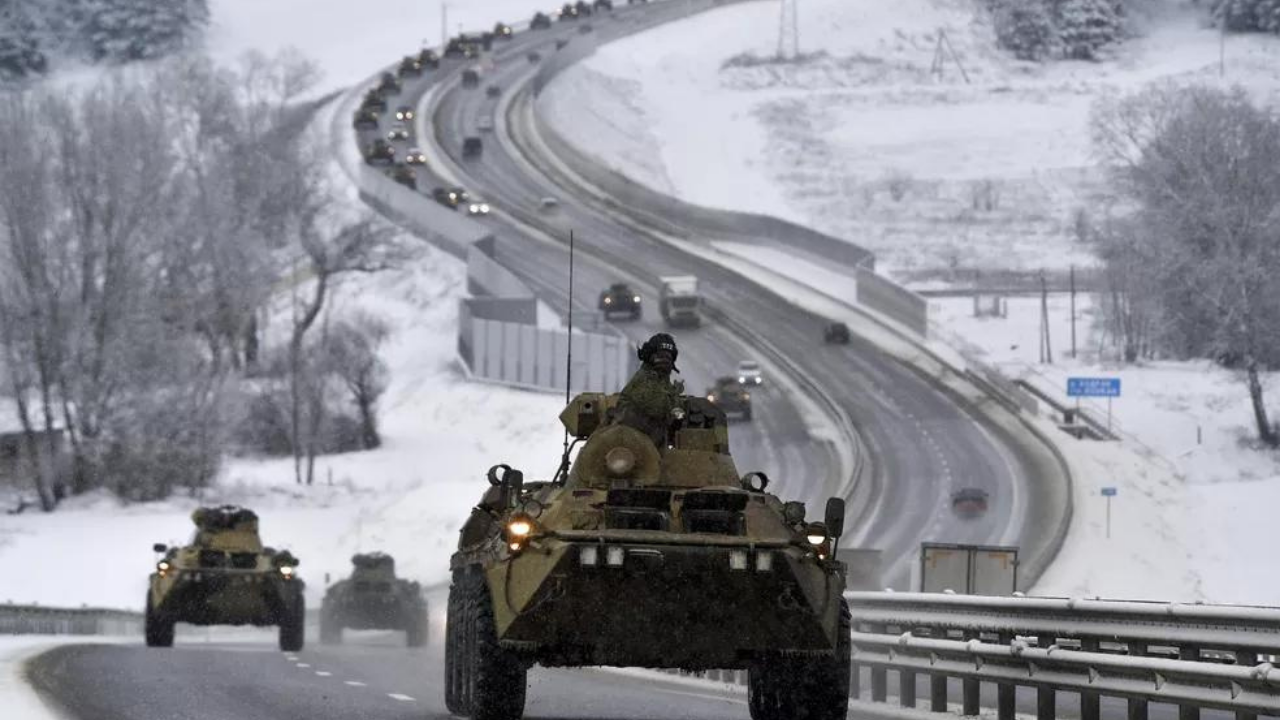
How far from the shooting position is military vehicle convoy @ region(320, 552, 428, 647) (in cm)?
3969

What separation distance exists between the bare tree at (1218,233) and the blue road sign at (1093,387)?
6809 millimetres

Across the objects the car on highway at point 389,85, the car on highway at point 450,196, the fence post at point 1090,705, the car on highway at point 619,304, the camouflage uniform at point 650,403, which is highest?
the car on highway at point 389,85

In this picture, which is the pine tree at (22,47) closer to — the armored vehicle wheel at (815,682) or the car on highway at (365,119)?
the car on highway at (365,119)

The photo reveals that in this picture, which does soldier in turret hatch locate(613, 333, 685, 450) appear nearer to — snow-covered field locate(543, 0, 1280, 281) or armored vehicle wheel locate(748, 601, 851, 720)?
armored vehicle wheel locate(748, 601, 851, 720)

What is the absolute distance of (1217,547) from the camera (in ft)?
206

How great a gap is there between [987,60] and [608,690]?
153 metres

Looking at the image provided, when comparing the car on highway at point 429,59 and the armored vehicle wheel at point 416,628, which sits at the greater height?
the car on highway at point 429,59

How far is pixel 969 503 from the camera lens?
68188 millimetres

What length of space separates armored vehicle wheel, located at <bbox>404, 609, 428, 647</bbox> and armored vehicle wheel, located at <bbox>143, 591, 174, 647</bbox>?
691 cm

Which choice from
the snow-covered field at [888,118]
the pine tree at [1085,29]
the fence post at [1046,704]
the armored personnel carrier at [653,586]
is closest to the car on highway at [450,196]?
the snow-covered field at [888,118]

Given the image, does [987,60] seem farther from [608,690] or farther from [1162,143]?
[608,690]

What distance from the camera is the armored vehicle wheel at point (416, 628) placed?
39.6m

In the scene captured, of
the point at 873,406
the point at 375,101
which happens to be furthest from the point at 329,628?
the point at 375,101

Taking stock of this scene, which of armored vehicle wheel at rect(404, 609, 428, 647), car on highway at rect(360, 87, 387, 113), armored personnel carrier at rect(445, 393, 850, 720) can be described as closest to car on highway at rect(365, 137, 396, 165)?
car on highway at rect(360, 87, 387, 113)
